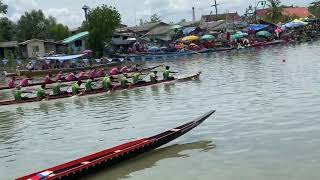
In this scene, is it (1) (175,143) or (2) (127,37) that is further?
Answer: (2) (127,37)

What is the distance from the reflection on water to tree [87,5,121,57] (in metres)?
47.4

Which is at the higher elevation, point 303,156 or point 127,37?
point 127,37

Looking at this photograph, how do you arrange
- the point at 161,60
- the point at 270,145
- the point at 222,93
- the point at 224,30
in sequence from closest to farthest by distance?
1. the point at 270,145
2. the point at 222,93
3. the point at 161,60
4. the point at 224,30

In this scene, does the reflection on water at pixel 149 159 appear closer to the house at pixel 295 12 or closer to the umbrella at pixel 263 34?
the umbrella at pixel 263 34

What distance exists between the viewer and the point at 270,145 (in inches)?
481

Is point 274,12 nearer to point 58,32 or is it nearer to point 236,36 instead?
point 236,36

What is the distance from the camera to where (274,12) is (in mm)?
83250

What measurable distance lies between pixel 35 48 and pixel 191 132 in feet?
166

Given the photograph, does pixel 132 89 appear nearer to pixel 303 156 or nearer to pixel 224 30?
pixel 303 156

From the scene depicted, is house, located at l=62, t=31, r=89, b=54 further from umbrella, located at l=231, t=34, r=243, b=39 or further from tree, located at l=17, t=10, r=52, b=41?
umbrella, located at l=231, t=34, r=243, b=39

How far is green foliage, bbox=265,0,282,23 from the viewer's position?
81688 mm

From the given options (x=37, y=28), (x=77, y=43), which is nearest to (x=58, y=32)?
(x=37, y=28)

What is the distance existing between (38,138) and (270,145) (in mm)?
7855

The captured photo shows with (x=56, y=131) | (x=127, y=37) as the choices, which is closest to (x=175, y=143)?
(x=56, y=131)
